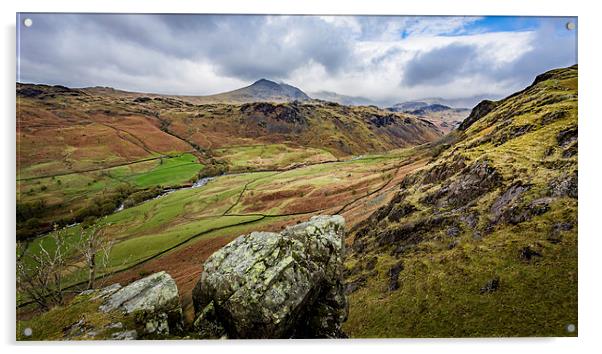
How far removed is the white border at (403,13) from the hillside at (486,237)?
40 centimetres

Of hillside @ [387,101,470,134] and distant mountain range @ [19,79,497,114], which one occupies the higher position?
distant mountain range @ [19,79,497,114]

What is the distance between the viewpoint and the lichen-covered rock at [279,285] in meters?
5.38

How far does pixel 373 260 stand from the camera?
6.61m

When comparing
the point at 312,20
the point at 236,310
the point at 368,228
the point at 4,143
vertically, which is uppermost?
the point at 312,20

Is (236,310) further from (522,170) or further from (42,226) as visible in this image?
(522,170)

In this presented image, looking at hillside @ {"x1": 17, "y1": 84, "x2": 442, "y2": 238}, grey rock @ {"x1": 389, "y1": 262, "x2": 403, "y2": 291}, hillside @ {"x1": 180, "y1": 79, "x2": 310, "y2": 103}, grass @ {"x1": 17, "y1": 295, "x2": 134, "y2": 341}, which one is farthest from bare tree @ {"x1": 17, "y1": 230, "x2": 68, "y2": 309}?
grey rock @ {"x1": 389, "y1": 262, "x2": 403, "y2": 291}

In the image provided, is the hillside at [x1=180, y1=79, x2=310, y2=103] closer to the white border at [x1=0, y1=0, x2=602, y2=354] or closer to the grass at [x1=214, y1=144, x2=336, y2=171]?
the grass at [x1=214, y1=144, x2=336, y2=171]

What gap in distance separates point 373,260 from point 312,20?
16.6 feet

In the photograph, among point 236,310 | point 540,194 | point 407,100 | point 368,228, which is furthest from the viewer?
point 407,100

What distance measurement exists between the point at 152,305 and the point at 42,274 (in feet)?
8.06

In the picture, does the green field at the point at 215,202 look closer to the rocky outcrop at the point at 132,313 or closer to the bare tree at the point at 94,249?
the bare tree at the point at 94,249

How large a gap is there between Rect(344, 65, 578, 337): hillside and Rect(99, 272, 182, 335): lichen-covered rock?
328 cm

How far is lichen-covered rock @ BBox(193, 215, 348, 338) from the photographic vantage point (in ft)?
17.6

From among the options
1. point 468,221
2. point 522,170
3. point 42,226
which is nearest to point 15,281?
point 42,226
